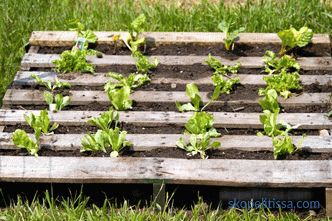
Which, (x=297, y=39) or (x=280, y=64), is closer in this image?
(x=280, y=64)

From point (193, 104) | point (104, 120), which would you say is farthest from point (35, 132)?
point (193, 104)

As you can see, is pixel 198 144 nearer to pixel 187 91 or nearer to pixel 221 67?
pixel 187 91

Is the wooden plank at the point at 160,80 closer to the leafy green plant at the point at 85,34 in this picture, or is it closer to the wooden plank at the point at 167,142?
the leafy green plant at the point at 85,34

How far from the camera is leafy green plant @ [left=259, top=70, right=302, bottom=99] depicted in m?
4.77

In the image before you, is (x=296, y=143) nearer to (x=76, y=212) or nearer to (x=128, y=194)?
(x=128, y=194)

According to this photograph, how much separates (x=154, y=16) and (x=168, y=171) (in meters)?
1.76

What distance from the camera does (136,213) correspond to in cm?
398

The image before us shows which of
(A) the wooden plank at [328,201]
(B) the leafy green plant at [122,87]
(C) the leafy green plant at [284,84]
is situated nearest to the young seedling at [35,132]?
(B) the leafy green plant at [122,87]

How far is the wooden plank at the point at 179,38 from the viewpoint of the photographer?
528 centimetres

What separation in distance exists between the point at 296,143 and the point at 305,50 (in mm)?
1061

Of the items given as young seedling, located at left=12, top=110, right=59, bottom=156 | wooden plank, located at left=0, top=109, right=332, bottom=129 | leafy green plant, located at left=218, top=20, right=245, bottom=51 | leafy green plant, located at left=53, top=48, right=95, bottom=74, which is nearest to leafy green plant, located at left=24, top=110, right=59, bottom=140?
young seedling, located at left=12, top=110, right=59, bottom=156

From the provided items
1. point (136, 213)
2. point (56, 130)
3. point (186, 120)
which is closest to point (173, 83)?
point (186, 120)

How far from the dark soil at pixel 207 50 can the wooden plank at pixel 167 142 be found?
3.05 feet

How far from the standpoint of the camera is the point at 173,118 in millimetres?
4578
